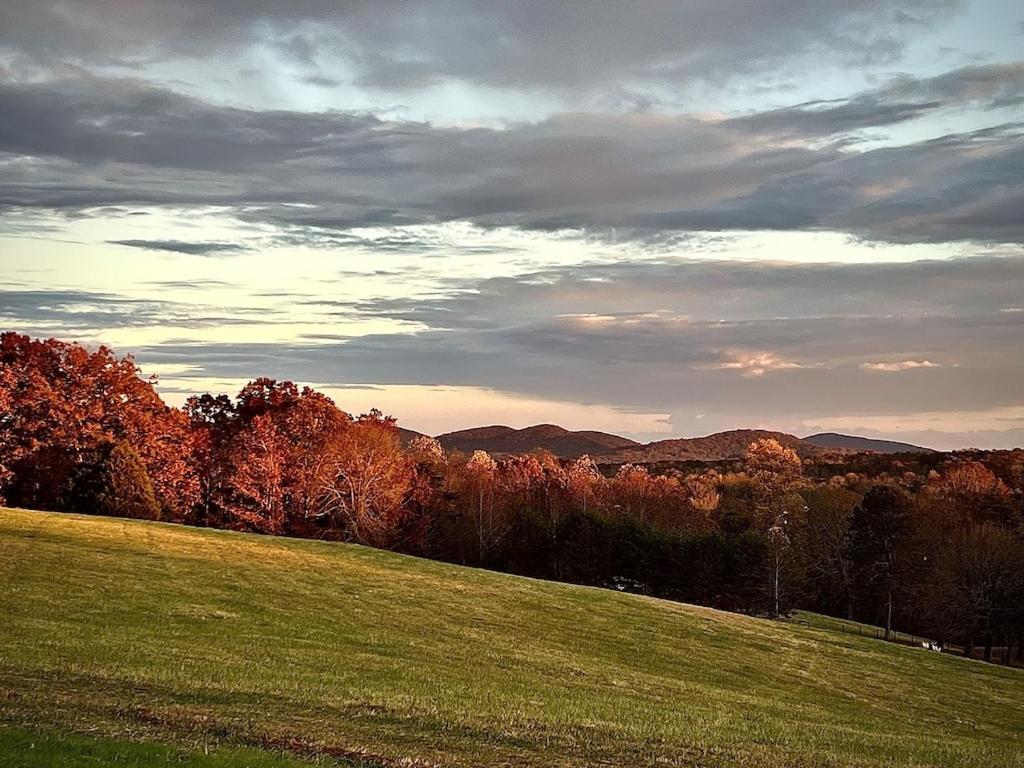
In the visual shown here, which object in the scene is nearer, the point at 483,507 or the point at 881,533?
the point at 881,533

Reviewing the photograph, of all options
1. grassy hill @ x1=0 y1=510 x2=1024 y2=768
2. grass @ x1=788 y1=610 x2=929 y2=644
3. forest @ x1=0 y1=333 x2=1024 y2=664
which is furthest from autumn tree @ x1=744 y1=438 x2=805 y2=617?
grassy hill @ x1=0 y1=510 x2=1024 y2=768

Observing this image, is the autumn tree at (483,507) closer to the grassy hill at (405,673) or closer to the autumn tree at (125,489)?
the autumn tree at (125,489)

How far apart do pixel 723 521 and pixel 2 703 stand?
84045 mm

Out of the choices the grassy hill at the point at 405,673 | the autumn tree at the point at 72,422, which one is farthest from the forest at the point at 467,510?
the grassy hill at the point at 405,673

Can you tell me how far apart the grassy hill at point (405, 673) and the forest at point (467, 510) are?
18.2 m

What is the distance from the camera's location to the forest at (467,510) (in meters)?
68.3

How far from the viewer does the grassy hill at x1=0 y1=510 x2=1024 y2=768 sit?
1460cm

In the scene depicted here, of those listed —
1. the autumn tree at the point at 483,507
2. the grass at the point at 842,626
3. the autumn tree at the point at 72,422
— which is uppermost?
the autumn tree at the point at 72,422

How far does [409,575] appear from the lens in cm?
4959

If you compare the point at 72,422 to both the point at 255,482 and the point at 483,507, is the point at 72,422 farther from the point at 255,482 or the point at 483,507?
the point at 483,507

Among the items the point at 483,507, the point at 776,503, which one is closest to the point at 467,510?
the point at 483,507

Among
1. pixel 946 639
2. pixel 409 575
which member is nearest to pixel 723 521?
pixel 946 639

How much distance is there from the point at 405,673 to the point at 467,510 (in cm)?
7481

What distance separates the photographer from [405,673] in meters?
24.8
